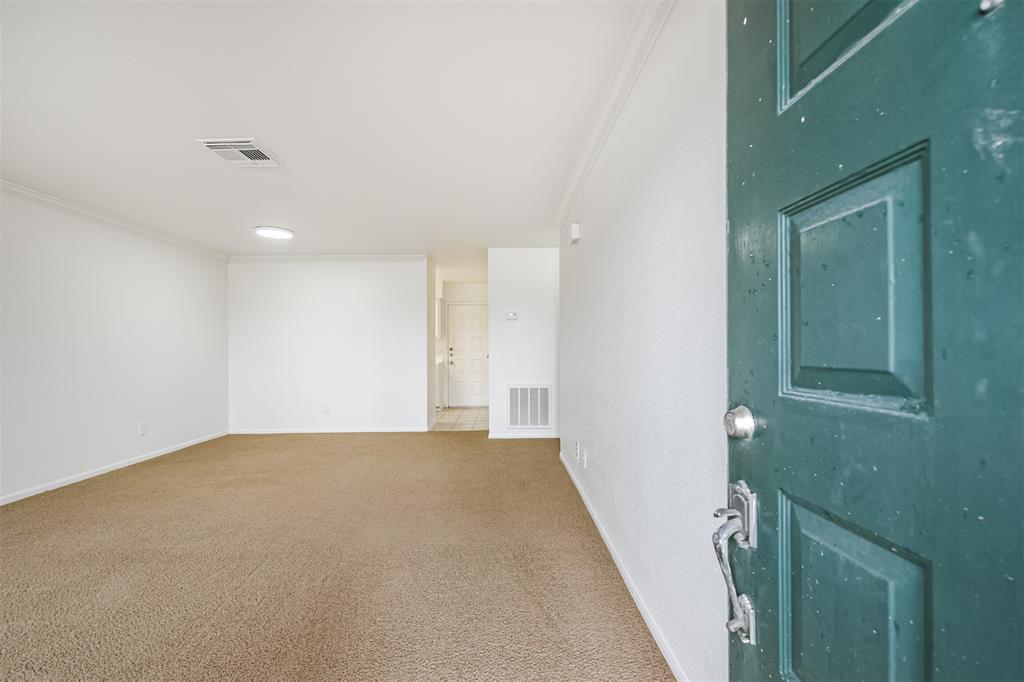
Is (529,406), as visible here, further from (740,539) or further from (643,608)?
(740,539)

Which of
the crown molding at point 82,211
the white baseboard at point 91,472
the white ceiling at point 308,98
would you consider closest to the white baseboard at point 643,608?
the white ceiling at point 308,98

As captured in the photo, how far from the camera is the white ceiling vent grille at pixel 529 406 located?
5.14 meters

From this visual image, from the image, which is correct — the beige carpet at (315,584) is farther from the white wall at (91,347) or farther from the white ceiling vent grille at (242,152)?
the white ceiling vent grille at (242,152)

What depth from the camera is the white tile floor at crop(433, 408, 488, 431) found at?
19.4 ft

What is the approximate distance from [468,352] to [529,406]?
3.19m

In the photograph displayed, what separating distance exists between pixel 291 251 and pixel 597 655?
18.4 feet

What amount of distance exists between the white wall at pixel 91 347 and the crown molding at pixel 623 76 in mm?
4365

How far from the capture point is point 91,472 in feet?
12.1

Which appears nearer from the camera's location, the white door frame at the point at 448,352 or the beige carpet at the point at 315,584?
the beige carpet at the point at 315,584

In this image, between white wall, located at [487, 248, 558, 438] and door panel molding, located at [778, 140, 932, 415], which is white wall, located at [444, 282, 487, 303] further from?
door panel molding, located at [778, 140, 932, 415]

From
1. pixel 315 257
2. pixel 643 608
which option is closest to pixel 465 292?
pixel 315 257

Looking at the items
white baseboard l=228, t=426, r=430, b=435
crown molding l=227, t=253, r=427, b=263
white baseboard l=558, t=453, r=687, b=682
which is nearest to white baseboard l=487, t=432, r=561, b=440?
white baseboard l=228, t=426, r=430, b=435

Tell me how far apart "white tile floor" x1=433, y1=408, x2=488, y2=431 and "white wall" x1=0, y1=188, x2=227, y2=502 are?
121 inches

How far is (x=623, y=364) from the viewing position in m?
1.98
